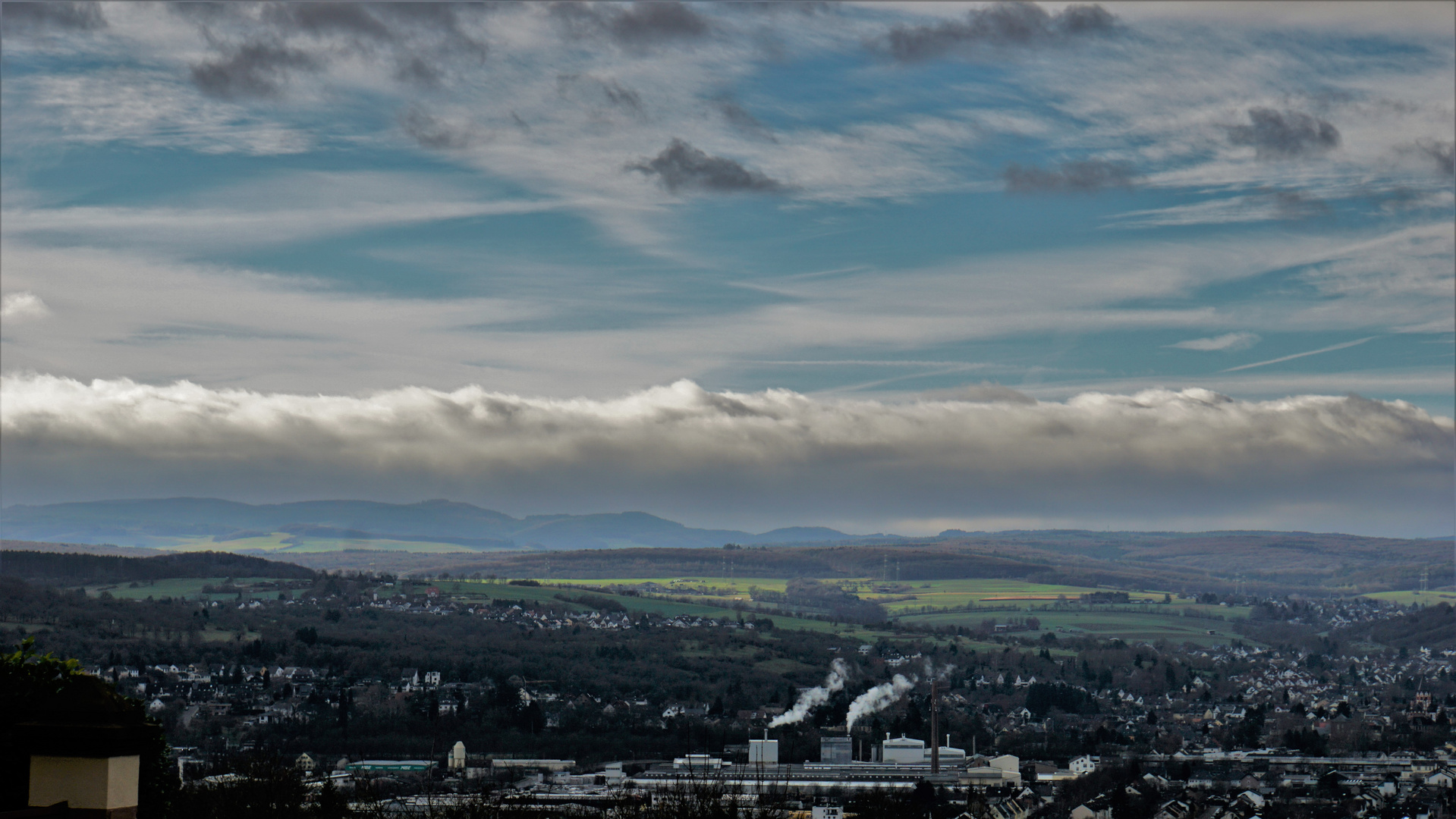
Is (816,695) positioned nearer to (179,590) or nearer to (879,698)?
(879,698)

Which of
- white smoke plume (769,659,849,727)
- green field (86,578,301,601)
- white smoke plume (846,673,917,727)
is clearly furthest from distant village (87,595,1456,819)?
green field (86,578,301,601)

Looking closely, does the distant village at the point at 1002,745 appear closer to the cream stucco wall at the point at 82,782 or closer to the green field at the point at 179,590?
the green field at the point at 179,590

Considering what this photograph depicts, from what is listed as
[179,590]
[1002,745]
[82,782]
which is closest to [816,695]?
[1002,745]

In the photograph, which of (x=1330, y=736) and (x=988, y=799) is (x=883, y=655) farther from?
(x=988, y=799)

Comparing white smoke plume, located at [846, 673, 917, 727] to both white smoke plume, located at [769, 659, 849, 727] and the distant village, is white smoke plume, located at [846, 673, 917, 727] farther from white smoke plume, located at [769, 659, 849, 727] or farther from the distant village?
the distant village

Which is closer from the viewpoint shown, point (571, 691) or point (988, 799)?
point (988, 799)

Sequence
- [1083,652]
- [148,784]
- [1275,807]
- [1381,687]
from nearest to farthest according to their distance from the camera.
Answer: [148,784] < [1275,807] < [1381,687] < [1083,652]

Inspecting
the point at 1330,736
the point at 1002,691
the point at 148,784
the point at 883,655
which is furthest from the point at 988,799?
the point at 883,655

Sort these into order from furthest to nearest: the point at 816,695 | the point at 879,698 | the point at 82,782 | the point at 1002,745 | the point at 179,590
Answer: the point at 179,590, the point at 879,698, the point at 816,695, the point at 1002,745, the point at 82,782
